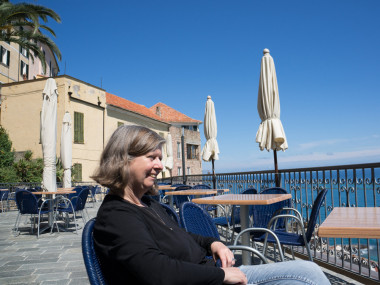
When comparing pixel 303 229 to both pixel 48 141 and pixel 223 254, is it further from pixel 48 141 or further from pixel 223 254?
pixel 48 141

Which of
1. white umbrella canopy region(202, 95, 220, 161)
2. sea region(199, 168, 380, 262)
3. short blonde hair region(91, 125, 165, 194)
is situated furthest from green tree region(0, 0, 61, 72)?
short blonde hair region(91, 125, 165, 194)

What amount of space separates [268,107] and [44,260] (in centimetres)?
467

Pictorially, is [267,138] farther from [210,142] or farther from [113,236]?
[113,236]

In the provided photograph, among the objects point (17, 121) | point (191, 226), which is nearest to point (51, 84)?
point (191, 226)

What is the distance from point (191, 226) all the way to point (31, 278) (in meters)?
2.38

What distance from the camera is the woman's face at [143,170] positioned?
5.14 feet

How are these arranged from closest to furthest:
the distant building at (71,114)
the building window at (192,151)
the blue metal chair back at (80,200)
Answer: the blue metal chair back at (80,200)
the distant building at (71,114)
the building window at (192,151)

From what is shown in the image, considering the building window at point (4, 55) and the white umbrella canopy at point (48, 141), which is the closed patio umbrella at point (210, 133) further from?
the building window at point (4, 55)

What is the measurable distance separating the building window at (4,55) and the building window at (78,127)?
732cm

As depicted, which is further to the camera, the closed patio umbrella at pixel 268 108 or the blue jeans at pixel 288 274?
the closed patio umbrella at pixel 268 108

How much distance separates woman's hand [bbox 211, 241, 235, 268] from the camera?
5.61ft

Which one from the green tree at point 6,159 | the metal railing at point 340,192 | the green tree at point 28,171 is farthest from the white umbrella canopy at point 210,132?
the green tree at point 6,159

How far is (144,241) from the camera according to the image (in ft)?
4.12

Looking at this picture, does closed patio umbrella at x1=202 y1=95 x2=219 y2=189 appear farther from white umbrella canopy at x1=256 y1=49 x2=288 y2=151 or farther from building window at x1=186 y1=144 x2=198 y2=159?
building window at x1=186 y1=144 x2=198 y2=159
